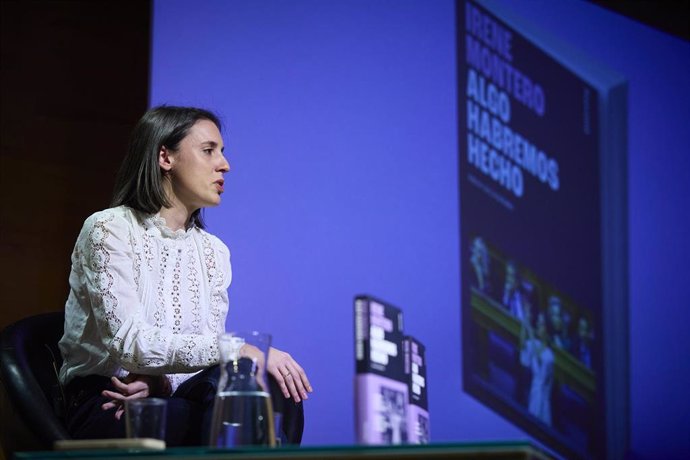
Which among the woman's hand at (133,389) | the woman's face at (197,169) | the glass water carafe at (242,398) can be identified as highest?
the woman's face at (197,169)

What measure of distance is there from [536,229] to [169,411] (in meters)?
1.76

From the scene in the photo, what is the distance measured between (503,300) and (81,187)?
1.42 meters

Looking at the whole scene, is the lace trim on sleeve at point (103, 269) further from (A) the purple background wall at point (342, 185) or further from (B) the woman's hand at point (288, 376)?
(A) the purple background wall at point (342, 185)

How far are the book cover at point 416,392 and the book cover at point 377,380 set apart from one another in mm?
71

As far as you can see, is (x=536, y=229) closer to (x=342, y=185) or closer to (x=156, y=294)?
(x=342, y=185)

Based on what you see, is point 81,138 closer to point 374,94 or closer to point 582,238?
point 374,94

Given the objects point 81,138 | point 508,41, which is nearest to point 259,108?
point 81,138

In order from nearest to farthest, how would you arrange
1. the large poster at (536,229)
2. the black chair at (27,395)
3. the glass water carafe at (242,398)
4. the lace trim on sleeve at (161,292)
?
1. the glass water carafe at (242,398)
2. the black chair at (27,395)
3. the lace trim on sleeve at (161,292)
4. the large poster at (536,229)

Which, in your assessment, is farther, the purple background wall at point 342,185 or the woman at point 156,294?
the purple background wall at point 342,185

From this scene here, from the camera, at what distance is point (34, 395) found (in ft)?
6.57

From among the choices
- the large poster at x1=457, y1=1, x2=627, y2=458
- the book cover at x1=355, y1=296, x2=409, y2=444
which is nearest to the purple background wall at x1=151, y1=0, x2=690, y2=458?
the large poster at x1=457, y1=1, x2=627, y2=458

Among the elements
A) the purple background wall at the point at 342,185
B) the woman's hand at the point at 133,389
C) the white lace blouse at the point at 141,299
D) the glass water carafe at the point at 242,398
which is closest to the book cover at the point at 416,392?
the glass water carafe at the point at 242,398

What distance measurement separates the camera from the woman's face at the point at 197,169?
8.21 feet

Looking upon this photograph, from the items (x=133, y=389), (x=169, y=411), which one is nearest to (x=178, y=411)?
(x=169, y=411)
